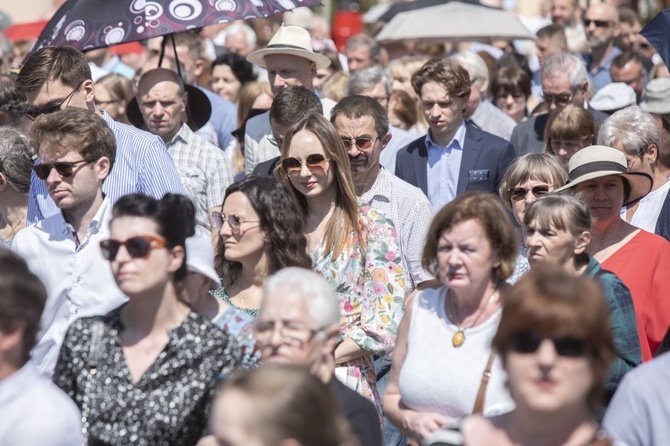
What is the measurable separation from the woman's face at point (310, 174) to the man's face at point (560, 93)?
370cm

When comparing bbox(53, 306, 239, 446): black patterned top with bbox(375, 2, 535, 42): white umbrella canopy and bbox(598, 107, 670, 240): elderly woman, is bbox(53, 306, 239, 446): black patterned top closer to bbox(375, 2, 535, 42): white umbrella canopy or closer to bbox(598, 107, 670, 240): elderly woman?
bbox(598, 107, 670, 240): elderly woman

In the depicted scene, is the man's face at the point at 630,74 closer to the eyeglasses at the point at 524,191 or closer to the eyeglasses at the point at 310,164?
the eyeglasses at the point at 524,191

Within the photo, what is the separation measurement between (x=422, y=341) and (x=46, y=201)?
2632mm

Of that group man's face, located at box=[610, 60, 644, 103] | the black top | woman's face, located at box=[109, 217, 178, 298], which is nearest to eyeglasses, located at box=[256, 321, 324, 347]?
the black top

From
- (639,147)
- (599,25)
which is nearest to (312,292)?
(639,147)

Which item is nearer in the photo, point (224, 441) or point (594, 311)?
point (224, 441)

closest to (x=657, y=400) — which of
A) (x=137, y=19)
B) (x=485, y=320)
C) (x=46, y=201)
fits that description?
(x=485, y=320)

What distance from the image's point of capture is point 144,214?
15.8 feet

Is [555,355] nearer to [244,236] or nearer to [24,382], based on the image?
[24,382]

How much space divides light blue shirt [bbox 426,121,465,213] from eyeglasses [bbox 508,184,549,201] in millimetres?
1791

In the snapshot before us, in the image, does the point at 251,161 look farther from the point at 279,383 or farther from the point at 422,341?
the point at 279,383

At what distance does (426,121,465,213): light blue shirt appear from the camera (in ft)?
29.2

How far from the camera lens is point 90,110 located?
6875 mm

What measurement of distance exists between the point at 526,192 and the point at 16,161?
2.85 metres
